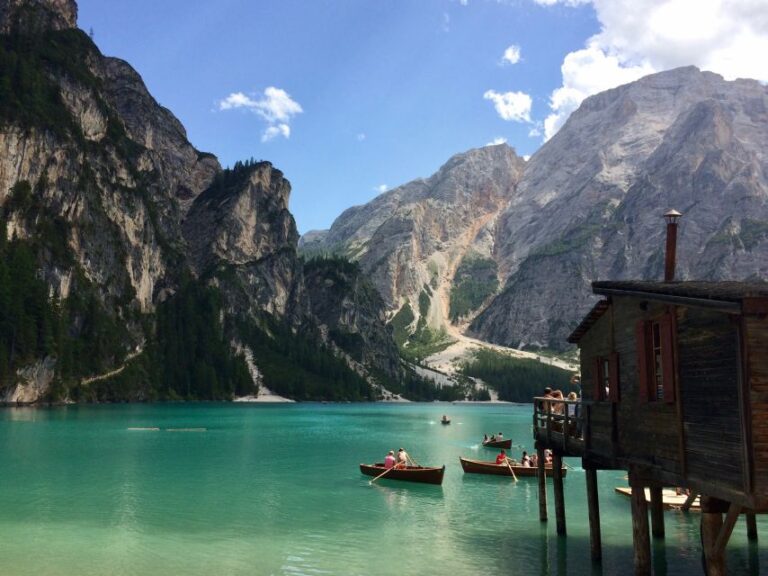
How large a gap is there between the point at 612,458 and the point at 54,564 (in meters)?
25.5

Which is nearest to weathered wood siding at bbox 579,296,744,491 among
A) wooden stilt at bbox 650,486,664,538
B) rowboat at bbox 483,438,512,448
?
wooden stilt at bbox 650,486,664,538

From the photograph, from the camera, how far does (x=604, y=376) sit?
3066 cm

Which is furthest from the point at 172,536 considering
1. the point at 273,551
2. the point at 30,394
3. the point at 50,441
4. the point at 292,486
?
the point at 30,394

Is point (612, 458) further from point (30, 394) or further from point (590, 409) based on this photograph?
point (30, 394)

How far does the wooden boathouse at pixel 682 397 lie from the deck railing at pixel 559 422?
0.80 m

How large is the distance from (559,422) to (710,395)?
16.7 m

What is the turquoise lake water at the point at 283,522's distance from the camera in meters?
31.3

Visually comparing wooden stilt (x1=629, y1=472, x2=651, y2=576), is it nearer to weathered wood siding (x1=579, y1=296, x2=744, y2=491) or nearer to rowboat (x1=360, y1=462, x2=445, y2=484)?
weathered wood siding (x1=579, y1=296, x2=744, y2=491)

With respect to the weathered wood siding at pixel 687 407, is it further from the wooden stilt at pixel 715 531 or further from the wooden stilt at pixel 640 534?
the wooden stilt at pixel 640 534

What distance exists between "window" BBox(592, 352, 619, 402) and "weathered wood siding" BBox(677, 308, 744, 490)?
6.25m

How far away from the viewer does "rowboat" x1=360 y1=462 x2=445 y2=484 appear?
56.4 meters

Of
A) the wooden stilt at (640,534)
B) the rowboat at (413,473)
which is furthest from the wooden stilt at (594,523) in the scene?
the rowboat at (413,473)

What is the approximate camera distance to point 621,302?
28.1 metres

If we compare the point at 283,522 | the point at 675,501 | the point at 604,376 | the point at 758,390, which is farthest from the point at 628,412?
the point at 283,522
